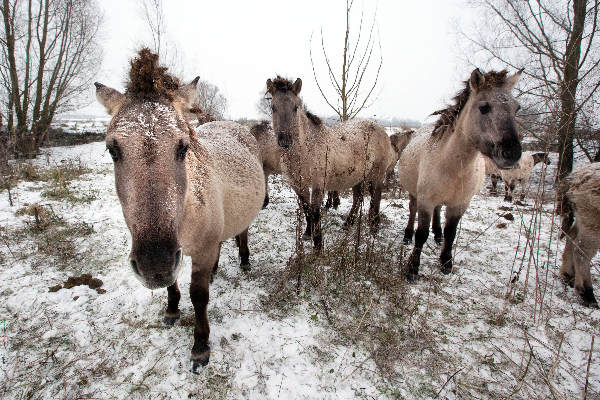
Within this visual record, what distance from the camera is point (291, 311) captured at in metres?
2.98

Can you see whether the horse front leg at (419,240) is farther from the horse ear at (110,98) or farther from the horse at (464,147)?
the horse ear at (110,98)

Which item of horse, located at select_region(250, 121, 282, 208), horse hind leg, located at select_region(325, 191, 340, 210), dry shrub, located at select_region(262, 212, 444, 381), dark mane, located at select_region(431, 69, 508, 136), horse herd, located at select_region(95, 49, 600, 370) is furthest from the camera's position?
horse hind leg, located at select_region(325, 191, 340, 210)

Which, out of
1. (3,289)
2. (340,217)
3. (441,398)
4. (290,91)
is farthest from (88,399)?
(340,217)

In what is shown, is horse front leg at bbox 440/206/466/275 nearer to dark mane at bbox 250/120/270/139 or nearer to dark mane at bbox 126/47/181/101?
dark mane at bbox 126/47/181/101

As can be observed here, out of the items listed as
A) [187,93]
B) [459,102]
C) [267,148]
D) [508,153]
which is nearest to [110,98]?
[187,93]

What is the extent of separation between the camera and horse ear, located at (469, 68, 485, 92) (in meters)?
3.06

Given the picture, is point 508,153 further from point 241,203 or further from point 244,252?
point 244,252

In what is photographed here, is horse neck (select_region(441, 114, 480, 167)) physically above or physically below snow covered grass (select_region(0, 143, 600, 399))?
above

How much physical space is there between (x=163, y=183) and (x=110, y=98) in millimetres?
915

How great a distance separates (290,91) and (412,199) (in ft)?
10.5

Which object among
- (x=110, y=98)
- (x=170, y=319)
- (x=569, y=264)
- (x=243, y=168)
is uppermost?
(x=110, y=98)

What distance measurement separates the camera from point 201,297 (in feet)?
7.72

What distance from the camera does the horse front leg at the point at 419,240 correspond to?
3.69 meters

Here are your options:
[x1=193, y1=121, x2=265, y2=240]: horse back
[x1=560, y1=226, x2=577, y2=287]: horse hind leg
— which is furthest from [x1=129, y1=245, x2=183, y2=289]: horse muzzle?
[x1=560, y1=226, x2=577, y2=287]: horse hind leg
